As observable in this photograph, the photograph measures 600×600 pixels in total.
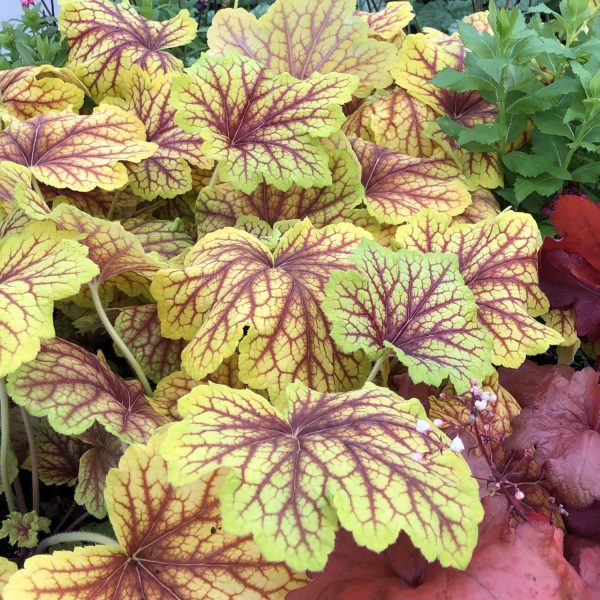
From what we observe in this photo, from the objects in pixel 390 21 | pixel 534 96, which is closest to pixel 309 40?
pixel 390 21

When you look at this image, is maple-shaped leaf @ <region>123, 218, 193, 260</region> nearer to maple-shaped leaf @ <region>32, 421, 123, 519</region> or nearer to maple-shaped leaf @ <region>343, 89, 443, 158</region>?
maple-shaped leaf @ <region>32, 421, 123, 519</region>

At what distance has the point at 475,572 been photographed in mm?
751

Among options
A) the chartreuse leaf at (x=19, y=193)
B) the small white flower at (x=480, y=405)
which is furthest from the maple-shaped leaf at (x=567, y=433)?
the chartreuse leaf at (x=19, y=193)

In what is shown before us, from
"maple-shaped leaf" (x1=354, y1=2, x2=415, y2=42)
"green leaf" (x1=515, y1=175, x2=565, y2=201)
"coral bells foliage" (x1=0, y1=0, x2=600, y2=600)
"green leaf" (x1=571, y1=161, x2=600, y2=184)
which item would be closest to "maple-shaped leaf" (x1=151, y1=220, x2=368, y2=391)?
"coral bells foliage" (x1=0, y1=0, x2=600, y2=600)

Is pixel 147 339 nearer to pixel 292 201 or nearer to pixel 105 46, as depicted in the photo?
pixel 292 201

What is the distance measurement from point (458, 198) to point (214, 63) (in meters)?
0.45

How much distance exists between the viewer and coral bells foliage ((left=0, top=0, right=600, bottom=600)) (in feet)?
2.45

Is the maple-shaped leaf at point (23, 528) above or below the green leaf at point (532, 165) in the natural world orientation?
below

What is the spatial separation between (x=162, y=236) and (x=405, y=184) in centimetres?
42

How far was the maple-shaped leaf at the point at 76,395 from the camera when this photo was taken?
0.84 meters

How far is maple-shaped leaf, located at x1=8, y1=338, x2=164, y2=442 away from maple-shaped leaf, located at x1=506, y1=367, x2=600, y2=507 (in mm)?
461

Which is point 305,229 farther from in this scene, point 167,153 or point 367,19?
point 367,19

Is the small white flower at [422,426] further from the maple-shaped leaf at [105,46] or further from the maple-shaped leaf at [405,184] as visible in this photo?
the maple-shaped leaf at [105,46]

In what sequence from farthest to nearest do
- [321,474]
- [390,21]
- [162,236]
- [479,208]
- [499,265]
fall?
1. [390,21]
2. [479,208]
3. [162,236]
4. [499,265]
5. [321,474]
